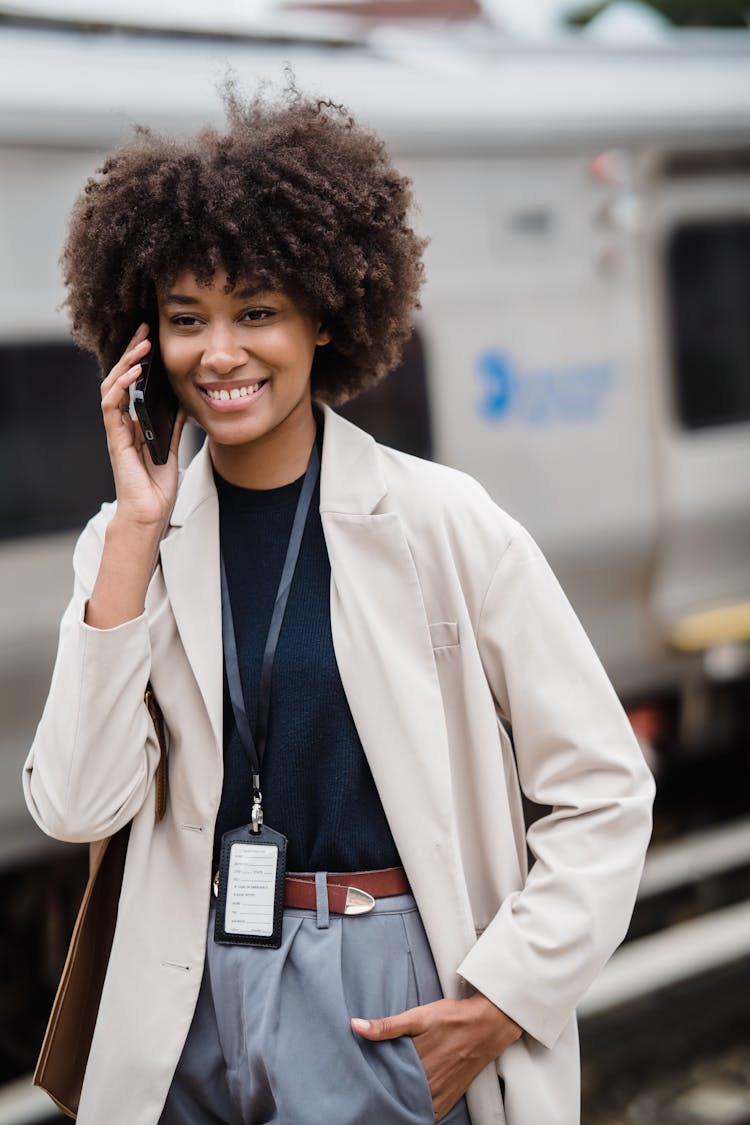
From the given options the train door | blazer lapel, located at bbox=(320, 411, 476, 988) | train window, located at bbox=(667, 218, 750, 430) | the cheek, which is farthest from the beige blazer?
train window, located at bbox=(667, 218, 750, 430)

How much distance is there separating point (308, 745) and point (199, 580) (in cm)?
27

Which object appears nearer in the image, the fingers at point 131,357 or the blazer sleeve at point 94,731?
the blazer sleeve at point 94,731

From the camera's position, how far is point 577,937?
1.82m

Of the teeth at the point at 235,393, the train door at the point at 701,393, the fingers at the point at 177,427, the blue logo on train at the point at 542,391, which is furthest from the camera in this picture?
the train door at the point at 701,393

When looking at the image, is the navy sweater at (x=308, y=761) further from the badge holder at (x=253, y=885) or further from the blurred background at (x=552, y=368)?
the blurred background at (x=552, y=368)

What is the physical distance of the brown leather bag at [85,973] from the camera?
1.97 metres

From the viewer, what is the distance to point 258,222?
1881 millimetres

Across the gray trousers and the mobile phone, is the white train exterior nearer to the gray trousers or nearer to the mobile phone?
the mobile phone

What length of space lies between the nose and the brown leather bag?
442 mm

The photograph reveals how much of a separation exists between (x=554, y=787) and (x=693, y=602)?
370 centimetres

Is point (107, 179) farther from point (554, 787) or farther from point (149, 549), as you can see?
point (554, 787)

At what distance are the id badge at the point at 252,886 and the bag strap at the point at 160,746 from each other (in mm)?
103

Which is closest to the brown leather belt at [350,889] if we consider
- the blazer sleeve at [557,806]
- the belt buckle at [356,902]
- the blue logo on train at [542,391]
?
the belt buckle at [356,902]

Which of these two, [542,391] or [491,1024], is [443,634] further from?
[542,391]
